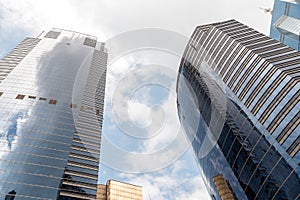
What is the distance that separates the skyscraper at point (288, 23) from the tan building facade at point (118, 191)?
83.1 m

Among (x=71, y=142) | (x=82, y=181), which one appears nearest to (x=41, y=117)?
(x=71, y=142)

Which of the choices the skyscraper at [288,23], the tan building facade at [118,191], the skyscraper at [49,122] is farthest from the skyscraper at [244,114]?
the skyscraper at [49,122]

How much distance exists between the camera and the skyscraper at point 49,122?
217 ft

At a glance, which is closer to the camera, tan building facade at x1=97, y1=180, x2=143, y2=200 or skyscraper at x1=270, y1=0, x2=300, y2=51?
tan building facade at x1=97, y1=180, x2=143, y2=200

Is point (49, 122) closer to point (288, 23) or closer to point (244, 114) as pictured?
point (244, 114)

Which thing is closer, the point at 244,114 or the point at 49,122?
the point at 244,114

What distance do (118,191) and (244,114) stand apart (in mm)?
51600

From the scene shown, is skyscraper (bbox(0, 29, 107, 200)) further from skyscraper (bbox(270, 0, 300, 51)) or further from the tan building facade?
skyscraper (bbox(270, 0, 300, 51))

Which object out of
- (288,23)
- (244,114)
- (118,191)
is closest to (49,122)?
(118,191)

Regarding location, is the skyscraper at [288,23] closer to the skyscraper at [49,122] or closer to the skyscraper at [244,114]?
the skyscraper at [244,114]

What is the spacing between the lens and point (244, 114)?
6362 cm

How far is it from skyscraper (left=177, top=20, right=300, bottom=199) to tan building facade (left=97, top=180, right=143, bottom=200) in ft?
86.8

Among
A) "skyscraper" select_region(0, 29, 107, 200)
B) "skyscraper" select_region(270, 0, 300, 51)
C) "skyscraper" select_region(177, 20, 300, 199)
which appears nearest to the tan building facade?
"skyscraper" select_region(0, 29, 107, 200)

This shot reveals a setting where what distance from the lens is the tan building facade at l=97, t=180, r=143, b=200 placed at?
305ft
